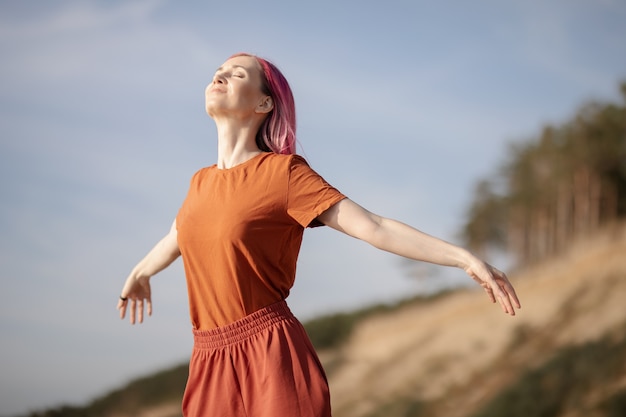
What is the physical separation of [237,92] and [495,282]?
0.95 metres

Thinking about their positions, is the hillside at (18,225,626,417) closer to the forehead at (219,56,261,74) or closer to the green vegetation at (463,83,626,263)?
the green vegetation at (463,83,626,263)

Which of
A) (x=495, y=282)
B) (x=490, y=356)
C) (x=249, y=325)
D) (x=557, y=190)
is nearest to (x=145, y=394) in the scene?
(x=490, y=356)

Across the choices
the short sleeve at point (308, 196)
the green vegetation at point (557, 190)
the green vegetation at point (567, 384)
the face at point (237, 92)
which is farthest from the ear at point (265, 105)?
the green vegetation at point (557, 190)

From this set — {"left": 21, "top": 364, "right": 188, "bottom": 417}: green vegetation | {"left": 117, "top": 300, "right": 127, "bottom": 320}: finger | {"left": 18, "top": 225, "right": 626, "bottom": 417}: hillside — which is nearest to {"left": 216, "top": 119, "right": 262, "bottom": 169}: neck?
{"left": 117, "top": 300, "right": 127, "bottom": 320}: finger

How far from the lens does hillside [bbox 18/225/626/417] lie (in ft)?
28.7

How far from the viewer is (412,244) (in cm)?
222

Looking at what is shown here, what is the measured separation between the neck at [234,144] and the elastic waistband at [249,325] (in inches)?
18.1

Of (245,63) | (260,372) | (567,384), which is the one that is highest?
(245,63)

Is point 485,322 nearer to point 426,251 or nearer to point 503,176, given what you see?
point 503,176

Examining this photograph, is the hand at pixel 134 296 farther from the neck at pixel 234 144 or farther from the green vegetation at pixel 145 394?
the green vegetation at pixel 145 394

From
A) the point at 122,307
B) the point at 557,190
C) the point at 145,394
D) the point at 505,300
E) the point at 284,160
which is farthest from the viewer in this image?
the point at 557,190

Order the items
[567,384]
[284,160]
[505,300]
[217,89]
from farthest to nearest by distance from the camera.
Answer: [567,384]
[217,89]
[284,160]
[505,300]

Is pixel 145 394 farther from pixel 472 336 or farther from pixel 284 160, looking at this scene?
pixel 284 160

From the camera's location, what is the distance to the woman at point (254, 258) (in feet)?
7.31
